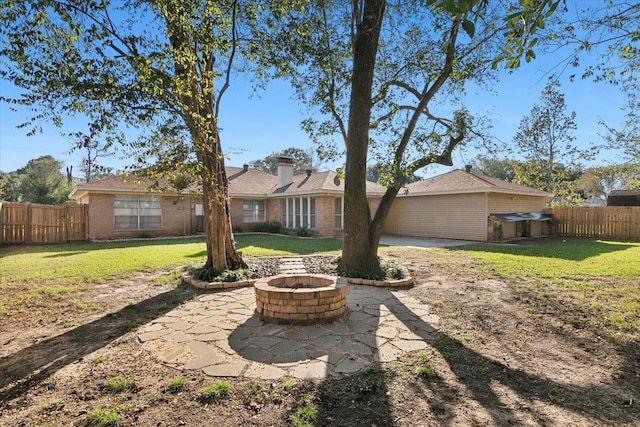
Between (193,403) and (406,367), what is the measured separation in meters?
1.87

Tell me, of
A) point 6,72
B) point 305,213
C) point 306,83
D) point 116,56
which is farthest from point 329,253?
Answer: point 6,72

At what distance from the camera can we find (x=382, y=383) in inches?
114

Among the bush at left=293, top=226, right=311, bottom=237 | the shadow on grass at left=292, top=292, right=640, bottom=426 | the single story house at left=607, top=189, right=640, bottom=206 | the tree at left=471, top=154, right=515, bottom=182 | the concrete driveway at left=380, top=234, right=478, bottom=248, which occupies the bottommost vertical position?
the shadow on grass at left=292, top=292, right=640, bottom=426

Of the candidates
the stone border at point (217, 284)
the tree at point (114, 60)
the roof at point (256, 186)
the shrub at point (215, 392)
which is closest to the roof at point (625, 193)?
the roof at point (256, 186)

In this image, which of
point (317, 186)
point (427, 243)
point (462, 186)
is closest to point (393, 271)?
point (427, 243)

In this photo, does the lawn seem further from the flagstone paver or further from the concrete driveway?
the concrete driveway

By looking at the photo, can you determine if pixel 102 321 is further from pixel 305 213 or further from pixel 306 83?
pixel 305 213

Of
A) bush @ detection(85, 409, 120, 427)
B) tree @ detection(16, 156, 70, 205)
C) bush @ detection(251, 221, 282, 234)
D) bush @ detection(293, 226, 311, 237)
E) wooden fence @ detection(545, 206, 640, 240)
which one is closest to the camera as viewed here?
bush @ detection(85, 409, 120, 427)

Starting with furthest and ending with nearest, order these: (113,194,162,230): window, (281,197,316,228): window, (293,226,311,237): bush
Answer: (281,197,316,228): window → (293,226,311,237): bush → (113,194,162,230): window

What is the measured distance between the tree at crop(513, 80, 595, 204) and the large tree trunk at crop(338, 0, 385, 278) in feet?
73.2

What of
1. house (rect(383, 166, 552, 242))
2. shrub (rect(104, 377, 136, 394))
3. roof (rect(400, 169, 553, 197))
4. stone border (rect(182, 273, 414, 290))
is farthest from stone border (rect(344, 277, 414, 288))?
house (rect(383, 166, 552, 242))

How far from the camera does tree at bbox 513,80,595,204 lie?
2409 cm

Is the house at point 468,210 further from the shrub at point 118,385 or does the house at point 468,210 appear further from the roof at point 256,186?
the shrub at point 118,385

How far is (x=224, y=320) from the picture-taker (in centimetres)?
453
